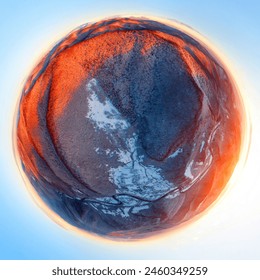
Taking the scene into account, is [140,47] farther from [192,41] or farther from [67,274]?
[67,274]

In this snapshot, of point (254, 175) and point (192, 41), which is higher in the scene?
point (192, 41)

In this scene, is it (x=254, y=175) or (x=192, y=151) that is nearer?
(x=192, y=151)

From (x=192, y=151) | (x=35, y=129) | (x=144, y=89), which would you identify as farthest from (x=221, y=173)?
(x=35, y=129)

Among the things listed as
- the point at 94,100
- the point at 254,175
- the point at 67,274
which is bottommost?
the point at 67,274

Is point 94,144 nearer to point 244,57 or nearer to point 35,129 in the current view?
point 35,129

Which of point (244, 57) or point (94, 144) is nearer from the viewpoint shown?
point (94, 144)

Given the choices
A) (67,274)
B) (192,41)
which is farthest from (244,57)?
(67,274)
